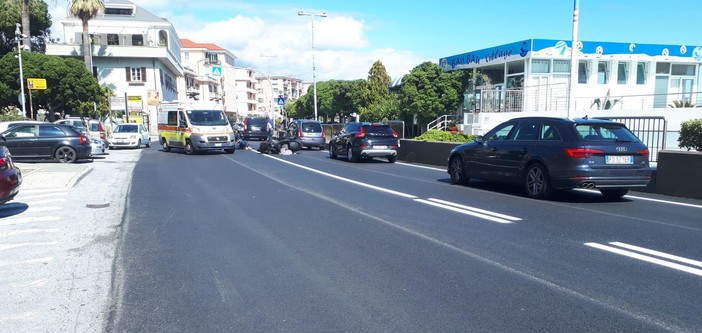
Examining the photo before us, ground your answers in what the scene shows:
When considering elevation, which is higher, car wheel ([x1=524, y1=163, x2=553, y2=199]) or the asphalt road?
car wheel ([x1=524, y1=163, x2=553, y2=199])

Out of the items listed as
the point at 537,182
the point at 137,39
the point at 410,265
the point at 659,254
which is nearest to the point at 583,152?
the point at 537,182

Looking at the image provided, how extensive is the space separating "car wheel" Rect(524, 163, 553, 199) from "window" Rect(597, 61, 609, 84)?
25640 millimetres

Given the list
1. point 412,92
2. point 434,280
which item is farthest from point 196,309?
point 412,92

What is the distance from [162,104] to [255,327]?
27.4 meters

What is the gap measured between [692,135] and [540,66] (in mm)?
18302

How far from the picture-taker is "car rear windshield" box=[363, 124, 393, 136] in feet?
67.6

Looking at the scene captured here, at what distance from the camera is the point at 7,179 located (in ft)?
27.7

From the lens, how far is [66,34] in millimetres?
67438

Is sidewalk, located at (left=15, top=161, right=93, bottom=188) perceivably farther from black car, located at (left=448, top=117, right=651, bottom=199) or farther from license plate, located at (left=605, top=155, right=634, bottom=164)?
license plate, located at (left=605, top=155, right=634, bottom=164)

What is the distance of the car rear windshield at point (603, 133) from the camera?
980 cm

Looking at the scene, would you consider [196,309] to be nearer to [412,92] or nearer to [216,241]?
[216,241]

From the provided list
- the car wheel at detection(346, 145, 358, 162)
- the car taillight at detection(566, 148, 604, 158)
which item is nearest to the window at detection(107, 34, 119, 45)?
the car wheel at detection(346, 145, 358, 162)

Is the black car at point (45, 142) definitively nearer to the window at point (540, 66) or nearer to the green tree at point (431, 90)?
the green tree at point (431, 90)

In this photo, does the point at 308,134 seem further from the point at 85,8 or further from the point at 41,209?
the point at 85,8
